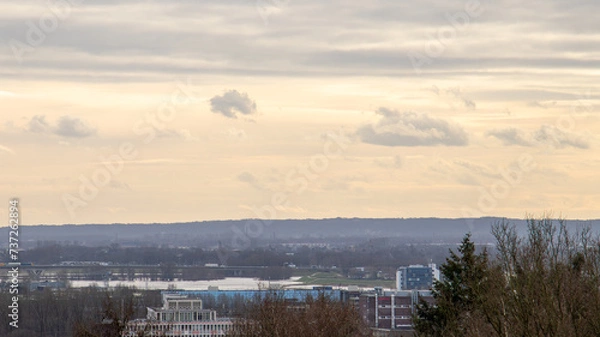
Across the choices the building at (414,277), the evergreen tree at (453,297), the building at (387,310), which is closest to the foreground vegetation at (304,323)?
the evergreen tree at (453,297)

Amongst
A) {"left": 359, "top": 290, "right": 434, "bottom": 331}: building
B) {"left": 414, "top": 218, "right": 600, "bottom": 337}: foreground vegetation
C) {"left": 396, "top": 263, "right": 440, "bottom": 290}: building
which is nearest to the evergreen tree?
{"left": 414, "top": 218, "right": 600, "bottom": 337}: foreground vegetation

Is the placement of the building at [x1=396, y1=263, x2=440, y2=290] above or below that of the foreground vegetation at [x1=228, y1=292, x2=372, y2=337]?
above

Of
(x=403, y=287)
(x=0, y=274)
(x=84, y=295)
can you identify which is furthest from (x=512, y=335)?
(x=403, y=287)

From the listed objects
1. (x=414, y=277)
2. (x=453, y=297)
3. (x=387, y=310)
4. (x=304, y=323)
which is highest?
(x=414, y=277)

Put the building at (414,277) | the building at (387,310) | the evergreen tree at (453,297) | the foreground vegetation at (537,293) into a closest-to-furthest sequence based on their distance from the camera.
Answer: the foreground vegetation at (537,293)
the evergreen tree at (453,297)
the building at (387,310)
the building at (414,277)

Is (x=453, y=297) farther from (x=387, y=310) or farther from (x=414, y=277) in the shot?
(x=414, y=277)

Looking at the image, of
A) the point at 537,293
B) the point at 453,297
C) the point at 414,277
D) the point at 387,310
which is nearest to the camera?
the point at 537,293

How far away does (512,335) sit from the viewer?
90.5ft

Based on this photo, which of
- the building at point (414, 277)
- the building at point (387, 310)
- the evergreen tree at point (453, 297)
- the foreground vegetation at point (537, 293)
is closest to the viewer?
the foreground vegetation at point (537, 293)

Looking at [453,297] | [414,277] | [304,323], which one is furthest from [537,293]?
[414,277]

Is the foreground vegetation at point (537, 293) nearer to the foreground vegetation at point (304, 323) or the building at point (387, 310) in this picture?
the foreground vegetation at point (304, 323)

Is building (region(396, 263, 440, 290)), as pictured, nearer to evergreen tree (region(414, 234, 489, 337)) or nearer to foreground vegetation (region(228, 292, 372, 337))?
foreground vegetation (region(228, 292, 372, 337))

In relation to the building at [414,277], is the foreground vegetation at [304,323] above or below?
below

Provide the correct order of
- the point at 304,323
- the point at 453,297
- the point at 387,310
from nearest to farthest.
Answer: the point at 453,297, the point at 304,323, the point at 387,310
